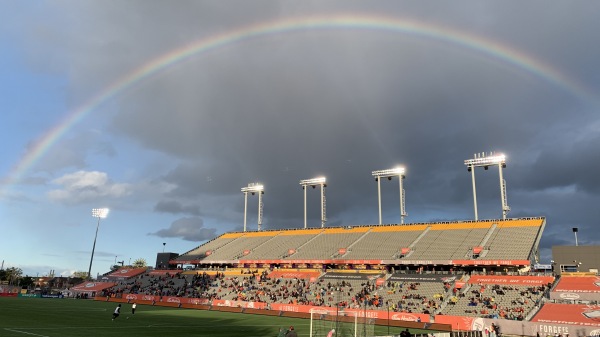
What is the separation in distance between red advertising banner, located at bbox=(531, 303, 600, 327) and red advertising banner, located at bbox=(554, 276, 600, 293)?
5.27m

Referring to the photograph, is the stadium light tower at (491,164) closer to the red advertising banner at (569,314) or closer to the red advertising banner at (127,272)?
the red advertising banner at (569,314)

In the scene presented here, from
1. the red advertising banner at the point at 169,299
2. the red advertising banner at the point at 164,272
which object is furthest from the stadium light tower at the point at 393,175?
the red advertising banner at the point at 164,272

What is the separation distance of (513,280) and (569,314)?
47.6ft

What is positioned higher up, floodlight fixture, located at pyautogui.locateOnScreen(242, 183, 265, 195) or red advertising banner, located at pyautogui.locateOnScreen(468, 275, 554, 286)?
floodlight fixture, located at pyautogui.locateOnScreen(242, 183, 265, 195)

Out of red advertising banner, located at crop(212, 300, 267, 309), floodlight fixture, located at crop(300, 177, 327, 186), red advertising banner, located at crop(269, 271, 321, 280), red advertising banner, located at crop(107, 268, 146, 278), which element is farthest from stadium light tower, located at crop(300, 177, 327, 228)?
red advertising banner, located at crop(107, 268, 146, 278)

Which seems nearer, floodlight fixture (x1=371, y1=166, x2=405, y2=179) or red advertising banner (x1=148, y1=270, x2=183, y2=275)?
floodlight fixture (x1=371, y1=166, x2=405, y2=179)

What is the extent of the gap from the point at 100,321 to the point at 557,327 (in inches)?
1798

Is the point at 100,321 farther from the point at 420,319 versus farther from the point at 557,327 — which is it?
the point at 557,327

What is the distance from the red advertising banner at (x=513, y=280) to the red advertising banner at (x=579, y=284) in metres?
1.84

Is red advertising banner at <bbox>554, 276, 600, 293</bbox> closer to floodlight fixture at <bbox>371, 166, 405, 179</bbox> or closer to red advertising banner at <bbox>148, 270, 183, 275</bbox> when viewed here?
floodlight fixture at <bbox>371, 166, 405, 179</bbox>

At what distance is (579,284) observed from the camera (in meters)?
54.9

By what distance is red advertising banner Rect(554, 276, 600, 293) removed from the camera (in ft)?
174

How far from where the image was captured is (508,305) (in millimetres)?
53906

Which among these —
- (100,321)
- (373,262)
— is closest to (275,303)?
(373,262)
